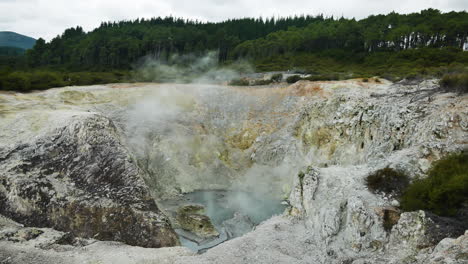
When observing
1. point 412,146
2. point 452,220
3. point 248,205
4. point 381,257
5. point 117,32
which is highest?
point 117,32

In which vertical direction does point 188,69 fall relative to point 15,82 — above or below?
above

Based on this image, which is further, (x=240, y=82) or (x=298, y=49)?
(x=298, y=49)

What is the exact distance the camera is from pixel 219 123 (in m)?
39.3

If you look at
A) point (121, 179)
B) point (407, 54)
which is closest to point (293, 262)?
point (121, 179)

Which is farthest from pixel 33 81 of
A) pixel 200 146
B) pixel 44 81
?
pixel 200 146

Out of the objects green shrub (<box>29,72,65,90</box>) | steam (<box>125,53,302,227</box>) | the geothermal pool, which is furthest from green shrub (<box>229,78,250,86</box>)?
green shrub (<box>29,72,65,90</box>)

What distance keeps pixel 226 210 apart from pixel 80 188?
11782 mm

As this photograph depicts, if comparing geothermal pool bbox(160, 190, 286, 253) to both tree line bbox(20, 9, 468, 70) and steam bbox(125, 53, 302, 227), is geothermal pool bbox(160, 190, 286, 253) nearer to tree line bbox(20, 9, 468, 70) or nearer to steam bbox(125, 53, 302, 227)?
steam bbox(125, 53, 302, 227)

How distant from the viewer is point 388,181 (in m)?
18.9

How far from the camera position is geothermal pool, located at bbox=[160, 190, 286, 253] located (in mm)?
23750

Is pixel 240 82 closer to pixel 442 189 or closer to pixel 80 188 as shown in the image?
pixel 80 188

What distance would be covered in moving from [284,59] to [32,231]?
6745cm

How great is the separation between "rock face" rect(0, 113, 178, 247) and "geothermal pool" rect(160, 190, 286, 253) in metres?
2.32

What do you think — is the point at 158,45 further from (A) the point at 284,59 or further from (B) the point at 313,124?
(B) the point at 313,124
